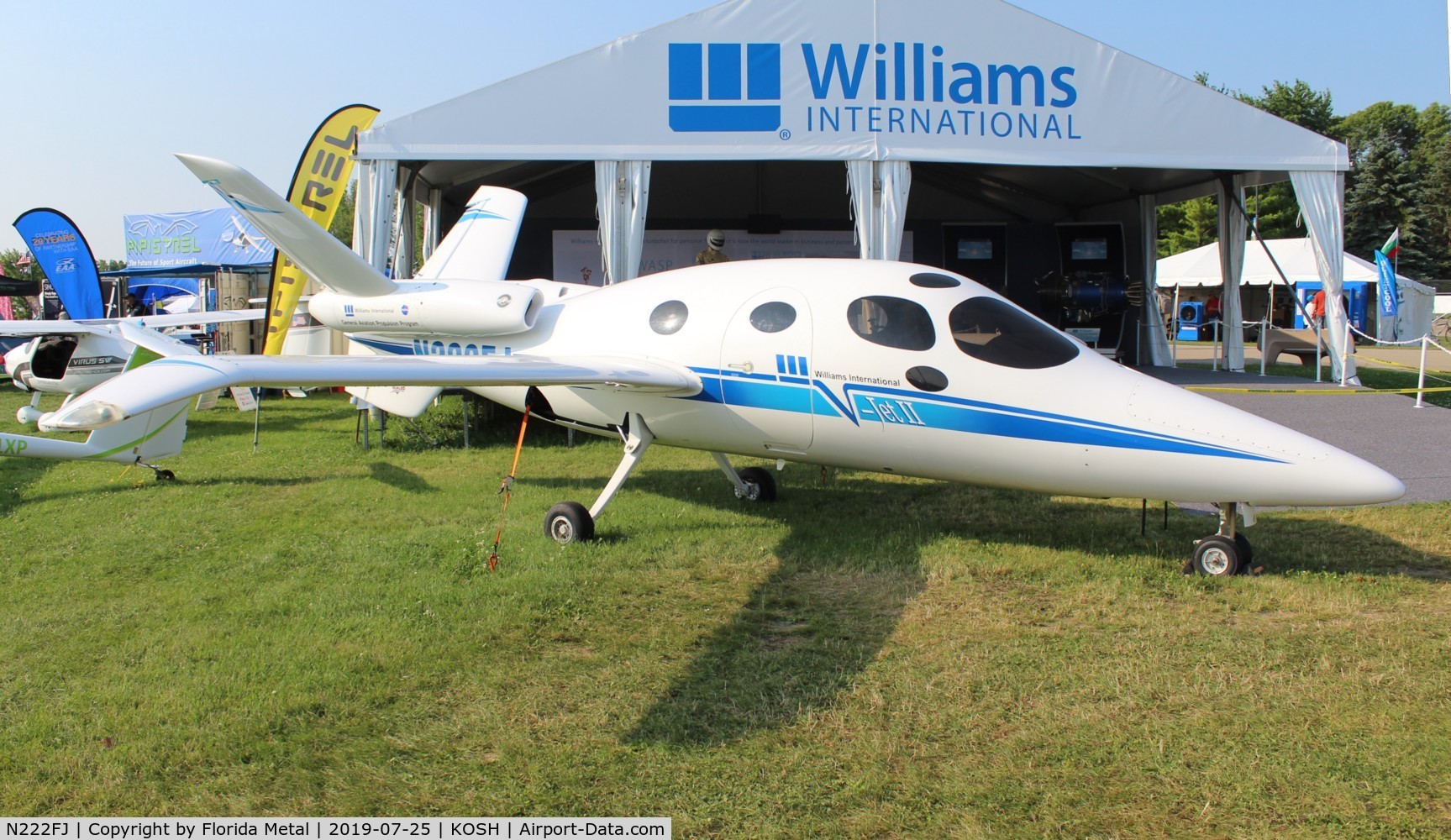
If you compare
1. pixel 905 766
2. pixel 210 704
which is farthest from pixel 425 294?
pixel 905 766

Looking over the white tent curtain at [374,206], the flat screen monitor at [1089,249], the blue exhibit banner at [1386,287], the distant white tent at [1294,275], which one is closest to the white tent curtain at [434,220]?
the white tent curtain at [374,206]

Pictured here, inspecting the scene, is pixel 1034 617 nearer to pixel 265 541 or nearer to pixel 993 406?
pixel 993 406

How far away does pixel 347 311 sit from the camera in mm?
8930

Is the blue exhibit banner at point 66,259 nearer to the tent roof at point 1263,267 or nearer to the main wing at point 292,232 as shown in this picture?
the main wing at point 292,232

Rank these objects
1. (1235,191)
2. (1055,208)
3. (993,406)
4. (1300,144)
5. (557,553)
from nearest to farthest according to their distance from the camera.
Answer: (993,406) < (557,553) < (1300,144) < (1235,191) < (1055,208)

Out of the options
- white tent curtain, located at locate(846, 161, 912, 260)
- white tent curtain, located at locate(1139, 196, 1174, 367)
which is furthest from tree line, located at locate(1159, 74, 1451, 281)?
white tent curtain, located at locate(846, 161, 912, 260)

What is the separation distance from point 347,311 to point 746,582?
500 cm

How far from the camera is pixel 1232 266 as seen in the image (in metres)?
17.6

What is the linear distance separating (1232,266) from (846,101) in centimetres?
916

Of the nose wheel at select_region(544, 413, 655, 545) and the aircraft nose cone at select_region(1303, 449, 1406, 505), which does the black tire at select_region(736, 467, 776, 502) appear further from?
the aircraft nose cone at select_region(1303, 449, 1406, 505)

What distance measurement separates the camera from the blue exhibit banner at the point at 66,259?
57.1ft

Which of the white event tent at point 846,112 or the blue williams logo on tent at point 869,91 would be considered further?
the blue williams logo on tent at point 869,91

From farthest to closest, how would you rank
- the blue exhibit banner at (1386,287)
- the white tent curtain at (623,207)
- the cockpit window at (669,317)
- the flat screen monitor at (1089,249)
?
the blue exhibit banner at (1386,287), the flat screen monitor at (1089,249), the white tent curtain at (623,207), the cockpit window at (669,317)

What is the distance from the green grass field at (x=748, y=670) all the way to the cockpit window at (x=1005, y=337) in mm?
1453
